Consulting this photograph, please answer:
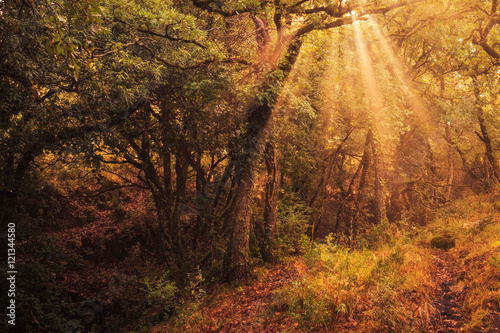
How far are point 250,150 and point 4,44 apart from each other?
630 centimetres

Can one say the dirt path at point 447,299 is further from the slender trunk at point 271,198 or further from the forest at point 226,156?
the slender trunk at point 271,198

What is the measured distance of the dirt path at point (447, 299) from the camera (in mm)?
5039

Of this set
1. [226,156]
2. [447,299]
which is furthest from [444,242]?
[226,156]

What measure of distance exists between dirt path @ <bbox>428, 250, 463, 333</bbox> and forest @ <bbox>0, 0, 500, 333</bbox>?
42 millimetres

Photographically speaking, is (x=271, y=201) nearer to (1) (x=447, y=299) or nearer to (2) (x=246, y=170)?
(2) (x=246, y=170)

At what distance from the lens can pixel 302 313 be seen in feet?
19.1

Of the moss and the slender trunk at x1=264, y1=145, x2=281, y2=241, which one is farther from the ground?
Result: the slender trunk at x1=264, y1=145, x2=281, y2=241

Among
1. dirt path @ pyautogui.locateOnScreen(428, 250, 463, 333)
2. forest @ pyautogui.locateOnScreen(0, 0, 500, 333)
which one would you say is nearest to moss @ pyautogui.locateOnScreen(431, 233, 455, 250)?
forest @ pyautogui.locateOnScreen(0, 0, 500, 333)

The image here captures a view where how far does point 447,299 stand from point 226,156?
7.60 meters

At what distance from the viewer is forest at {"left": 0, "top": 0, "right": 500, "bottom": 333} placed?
598 centimetres

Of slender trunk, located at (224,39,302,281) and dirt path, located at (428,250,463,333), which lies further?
slender trunk, located at (224,39,302,281)

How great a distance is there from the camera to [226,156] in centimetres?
1108

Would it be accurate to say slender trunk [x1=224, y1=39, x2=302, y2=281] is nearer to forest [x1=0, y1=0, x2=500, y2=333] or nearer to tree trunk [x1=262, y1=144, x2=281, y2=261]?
forest [x1=0, y1=0, x2=500, y2=333]

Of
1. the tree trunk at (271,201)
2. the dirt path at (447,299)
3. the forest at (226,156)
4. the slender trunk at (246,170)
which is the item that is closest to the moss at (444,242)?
the forest at (226,156)
